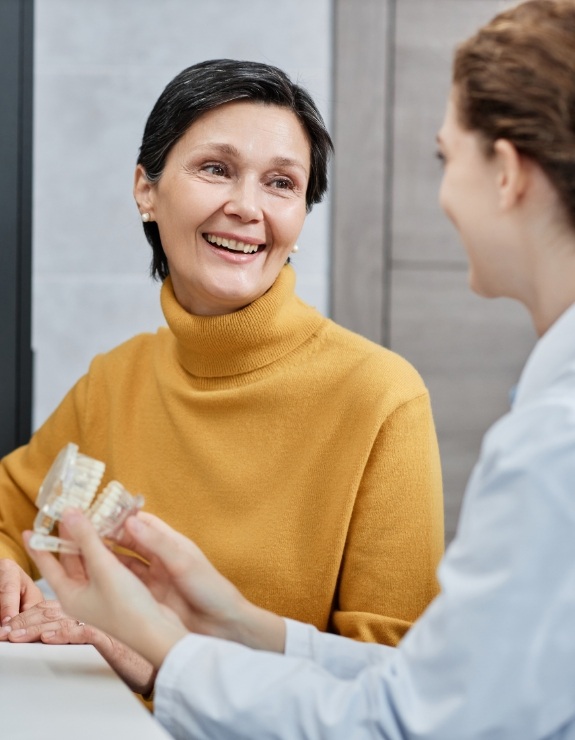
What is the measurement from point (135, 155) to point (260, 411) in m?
0.94

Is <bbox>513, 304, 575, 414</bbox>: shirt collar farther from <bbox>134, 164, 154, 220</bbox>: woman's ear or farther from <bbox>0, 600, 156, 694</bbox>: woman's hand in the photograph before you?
<bbox>134, 164, 154, 220</bbox>: woman's ear

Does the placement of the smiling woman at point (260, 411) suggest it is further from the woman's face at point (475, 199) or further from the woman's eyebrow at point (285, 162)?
the woman's face at point (475, 199)

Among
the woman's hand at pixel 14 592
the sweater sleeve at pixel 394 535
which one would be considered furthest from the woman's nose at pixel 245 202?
the woman's hand at pixel 14 592

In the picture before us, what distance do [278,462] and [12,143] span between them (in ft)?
3.60

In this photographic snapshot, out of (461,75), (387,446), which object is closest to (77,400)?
(387,446)

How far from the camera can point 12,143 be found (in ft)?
7.25

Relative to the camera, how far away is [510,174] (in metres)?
0.87

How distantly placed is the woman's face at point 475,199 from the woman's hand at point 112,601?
→ 0.42m

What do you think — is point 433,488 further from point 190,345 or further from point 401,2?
point 401,2

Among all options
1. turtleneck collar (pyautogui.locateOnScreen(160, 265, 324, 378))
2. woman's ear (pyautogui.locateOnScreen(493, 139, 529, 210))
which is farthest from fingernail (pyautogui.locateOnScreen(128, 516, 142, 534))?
turtleneck collar (pyautogui.locateOnScreen(160, 265, 324, 378))

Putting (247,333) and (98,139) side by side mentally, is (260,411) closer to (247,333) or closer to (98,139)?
(247,333)

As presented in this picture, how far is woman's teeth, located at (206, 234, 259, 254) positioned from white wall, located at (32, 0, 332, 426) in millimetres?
728

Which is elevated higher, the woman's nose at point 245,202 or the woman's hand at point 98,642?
the woman's nose at point 245,202

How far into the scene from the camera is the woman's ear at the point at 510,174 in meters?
0.87
